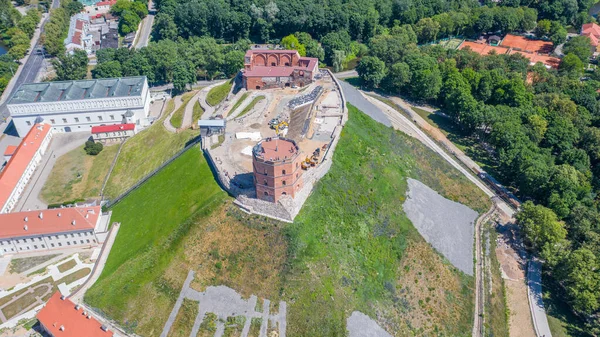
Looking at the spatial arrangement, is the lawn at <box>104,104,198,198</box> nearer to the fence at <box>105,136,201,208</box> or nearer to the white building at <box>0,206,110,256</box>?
the fence at <box>105,136,201,208</box>

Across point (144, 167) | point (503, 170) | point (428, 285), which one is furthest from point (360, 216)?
point (144, 167)

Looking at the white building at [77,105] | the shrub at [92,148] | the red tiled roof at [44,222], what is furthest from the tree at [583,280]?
the shrub at [92,148]

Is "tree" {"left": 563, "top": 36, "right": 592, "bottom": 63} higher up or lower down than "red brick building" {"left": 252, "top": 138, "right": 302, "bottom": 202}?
lower down

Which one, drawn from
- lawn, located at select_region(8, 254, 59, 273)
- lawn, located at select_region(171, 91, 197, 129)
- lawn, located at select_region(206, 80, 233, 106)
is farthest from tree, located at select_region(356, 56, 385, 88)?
lawn, located at select_region(8, 254, 59, 273)

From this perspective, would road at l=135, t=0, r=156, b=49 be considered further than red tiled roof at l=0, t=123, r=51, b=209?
Yes

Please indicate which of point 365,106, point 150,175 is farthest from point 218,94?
point 365,106

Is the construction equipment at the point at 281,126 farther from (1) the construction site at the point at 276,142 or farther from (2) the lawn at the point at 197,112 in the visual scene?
(2) the lawn at the point at 197,112
